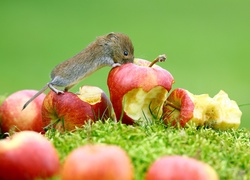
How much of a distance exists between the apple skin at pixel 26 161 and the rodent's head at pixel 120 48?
1.17 m

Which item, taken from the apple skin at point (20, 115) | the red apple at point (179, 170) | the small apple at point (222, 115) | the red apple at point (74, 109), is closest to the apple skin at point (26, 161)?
the red apple at point (179, 170)

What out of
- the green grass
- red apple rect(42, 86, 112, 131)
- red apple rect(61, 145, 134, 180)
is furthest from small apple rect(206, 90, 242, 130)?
red apple rect(61, 145, 134, 180)

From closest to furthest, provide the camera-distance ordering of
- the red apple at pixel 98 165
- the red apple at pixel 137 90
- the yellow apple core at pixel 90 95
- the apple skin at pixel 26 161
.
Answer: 1. the red apple at pixel 98 165
2. the apple skin at pixel 26 161
3. the red apple at pixel 137 90
4. the yellow apple core at pixel 90 95

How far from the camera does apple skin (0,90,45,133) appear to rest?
3123mm

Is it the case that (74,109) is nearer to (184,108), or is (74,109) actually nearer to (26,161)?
(184,108)

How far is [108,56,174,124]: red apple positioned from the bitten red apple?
2.9 inches

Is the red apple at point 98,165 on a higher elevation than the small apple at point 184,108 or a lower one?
higher

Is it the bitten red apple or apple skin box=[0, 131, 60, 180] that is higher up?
apple skin box=[0, 131, 60, 180]

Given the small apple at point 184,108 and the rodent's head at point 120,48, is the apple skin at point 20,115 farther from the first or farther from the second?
the small apple at point 184,108

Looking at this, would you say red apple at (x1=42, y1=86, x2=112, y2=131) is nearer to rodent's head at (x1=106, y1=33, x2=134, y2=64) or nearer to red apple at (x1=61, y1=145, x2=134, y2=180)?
rodent's head at (x1=106, y1=33, x2=134, y2=64)

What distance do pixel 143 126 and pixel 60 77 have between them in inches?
23.2

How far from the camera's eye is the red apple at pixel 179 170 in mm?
1506

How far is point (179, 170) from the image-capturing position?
4.97ft

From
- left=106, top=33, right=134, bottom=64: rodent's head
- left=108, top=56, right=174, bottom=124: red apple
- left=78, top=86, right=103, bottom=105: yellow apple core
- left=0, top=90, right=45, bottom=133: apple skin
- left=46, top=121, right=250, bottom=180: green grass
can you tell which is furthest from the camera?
left=0, top=90, right=45, bottom=133: apple skin
